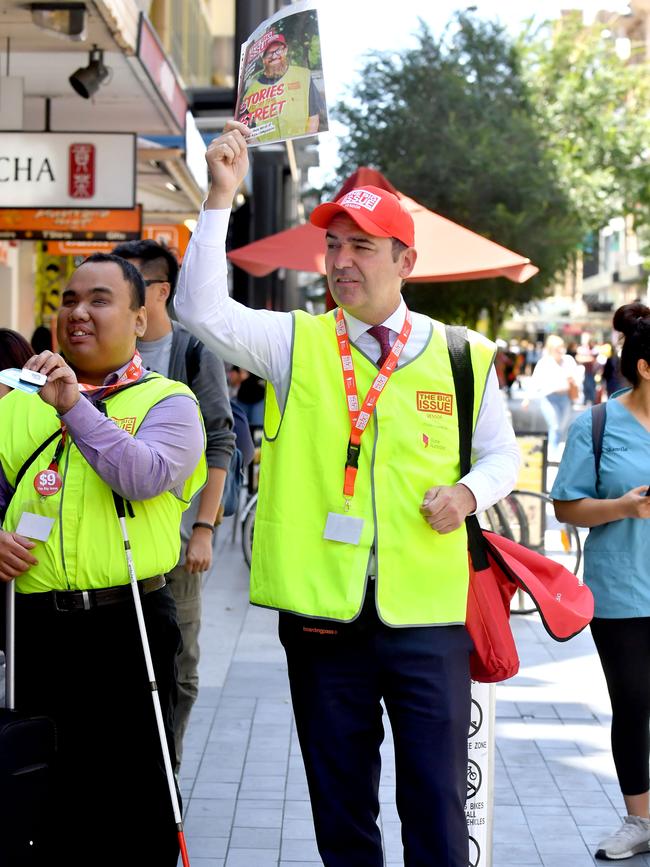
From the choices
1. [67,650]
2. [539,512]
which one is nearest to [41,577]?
[67,650]

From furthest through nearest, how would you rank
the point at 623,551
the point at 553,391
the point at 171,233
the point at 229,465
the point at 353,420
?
the point at 553,391
the point at 171,233
the point at 229,465
the point at 623,551
the point at 353,420

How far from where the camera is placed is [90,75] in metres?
8.14

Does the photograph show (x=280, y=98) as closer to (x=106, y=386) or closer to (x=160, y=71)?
(x=106, y=386)

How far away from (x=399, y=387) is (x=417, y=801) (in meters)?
1.04

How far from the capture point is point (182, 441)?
3.50 meters

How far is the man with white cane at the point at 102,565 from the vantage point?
335cm

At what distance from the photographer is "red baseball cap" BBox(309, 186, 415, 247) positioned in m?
3.28

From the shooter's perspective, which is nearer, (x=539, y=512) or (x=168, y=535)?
(x=168, y=535)

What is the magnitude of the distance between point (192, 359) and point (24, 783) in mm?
2022

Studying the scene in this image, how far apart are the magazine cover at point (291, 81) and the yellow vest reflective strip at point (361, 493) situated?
0.52 meters

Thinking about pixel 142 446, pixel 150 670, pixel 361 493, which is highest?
pixel 142 446

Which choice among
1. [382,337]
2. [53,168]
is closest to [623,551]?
[382,337]

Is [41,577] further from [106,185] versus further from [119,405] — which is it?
[106,185]

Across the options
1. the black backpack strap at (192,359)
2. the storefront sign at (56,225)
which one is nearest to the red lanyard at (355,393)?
the black backpack strap at (192,359)
